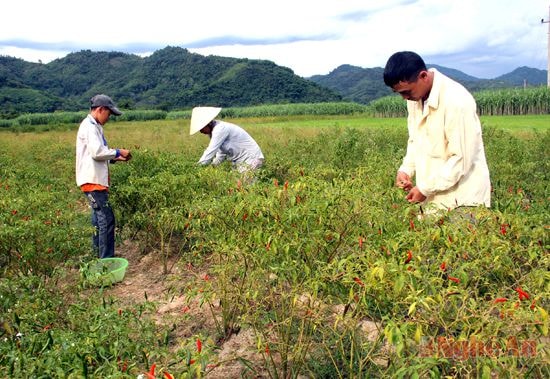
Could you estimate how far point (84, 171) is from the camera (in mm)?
5223

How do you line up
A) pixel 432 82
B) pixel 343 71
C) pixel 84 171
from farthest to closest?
pixel 343 71
pixel 84 171
pixel 432 82

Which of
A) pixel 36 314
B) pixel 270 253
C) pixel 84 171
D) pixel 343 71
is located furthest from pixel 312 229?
pixel 343 71

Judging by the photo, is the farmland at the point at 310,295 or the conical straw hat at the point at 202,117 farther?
the conical straw hat at the point at 202,117

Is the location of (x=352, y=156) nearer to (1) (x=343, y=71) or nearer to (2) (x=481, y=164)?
(2) (x=481, y=164)

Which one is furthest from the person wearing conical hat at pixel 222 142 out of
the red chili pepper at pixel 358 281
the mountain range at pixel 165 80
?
the mountain range at pixel 165 80

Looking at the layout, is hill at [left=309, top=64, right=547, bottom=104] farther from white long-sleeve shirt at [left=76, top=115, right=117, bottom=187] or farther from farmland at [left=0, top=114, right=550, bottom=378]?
farmland at [left=0, top=114, right=550, bottom=378]

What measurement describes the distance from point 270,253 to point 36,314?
4.18ft

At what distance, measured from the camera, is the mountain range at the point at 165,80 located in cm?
8012

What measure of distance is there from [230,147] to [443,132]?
3492 mm

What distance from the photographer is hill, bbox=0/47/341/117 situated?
80562 millimetres

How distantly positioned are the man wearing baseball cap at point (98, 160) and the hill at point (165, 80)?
6521 cm

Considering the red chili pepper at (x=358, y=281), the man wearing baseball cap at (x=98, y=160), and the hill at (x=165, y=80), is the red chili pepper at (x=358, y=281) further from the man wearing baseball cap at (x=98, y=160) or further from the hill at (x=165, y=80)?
the hill at (x=165, y=80)

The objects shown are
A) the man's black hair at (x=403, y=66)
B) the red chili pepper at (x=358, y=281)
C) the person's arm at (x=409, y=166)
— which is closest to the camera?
the red chili pepper at (x=358, y=281)

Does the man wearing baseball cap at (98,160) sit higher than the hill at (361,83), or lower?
lower
